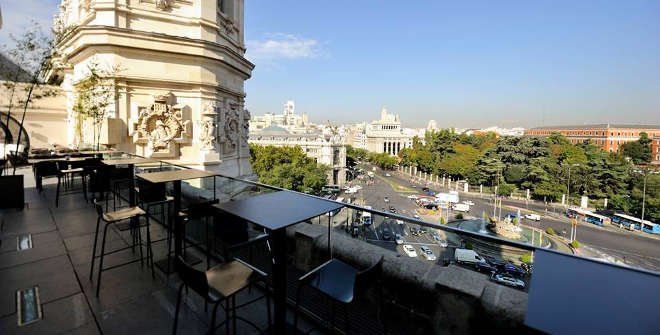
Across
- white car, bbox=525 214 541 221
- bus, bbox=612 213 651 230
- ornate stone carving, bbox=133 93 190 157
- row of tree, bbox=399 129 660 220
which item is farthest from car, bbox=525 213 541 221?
ornate stone carving, bbox=133 93 190 157

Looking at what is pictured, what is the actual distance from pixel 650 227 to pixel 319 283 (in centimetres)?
5223

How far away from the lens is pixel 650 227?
36375 millimetres

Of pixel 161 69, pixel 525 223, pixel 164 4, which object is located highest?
pixel 164 4

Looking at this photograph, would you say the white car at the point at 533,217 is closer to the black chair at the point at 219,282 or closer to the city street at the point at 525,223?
the city street at the point at 525,223

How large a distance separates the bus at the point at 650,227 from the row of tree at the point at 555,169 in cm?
145

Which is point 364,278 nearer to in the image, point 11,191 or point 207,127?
point 11,191

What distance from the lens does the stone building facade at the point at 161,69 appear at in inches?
382

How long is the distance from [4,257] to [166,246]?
68.9 inches

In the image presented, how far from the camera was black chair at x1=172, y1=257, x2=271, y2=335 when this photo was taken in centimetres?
194

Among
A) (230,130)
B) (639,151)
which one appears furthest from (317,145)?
(639,151)

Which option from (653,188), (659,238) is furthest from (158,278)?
(653,188)

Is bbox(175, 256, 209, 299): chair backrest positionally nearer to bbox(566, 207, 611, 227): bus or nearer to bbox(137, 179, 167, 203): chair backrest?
bbox(137, 179, 167, 203): chair backrest

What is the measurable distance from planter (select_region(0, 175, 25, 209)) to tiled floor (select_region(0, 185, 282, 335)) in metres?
1.40

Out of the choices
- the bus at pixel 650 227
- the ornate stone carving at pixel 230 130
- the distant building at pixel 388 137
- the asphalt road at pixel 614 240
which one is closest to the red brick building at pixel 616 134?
the bus at pixel 650 227
